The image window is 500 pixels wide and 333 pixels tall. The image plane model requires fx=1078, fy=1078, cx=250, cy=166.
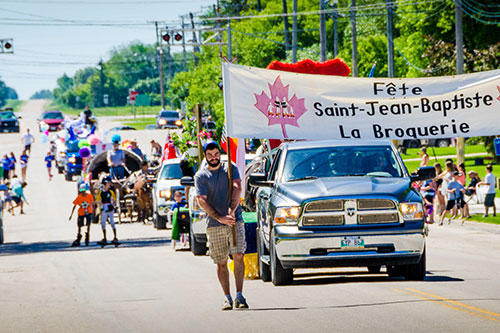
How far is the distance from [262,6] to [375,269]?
91561 mm

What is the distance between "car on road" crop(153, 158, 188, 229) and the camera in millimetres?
32594

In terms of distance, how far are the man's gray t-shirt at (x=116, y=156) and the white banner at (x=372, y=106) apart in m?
20.9

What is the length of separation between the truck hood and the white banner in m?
2.22

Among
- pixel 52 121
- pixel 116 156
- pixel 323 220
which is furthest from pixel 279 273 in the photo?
pixel 52 121

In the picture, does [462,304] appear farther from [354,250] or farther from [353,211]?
[353,211]

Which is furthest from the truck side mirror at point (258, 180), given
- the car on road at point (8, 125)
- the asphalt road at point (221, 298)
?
the car on road at point (8, 125)

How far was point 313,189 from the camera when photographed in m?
13.7

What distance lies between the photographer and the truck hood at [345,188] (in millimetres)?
13434

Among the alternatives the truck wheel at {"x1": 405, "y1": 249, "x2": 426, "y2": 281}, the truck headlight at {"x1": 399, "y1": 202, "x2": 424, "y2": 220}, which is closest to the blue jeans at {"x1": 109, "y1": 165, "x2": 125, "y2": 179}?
the truck wheel at {"x1": 405, "y1": 249, "x2": 426, "y2": 281}

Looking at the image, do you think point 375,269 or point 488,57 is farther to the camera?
point 488,57

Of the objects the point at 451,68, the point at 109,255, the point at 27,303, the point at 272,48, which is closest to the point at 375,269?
the point at 27,303

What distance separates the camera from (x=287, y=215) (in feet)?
44.6

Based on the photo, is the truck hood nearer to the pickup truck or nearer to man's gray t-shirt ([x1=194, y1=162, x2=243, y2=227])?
the pickup truck

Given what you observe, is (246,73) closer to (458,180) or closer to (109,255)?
(109,255)
